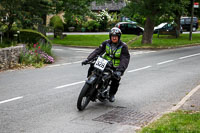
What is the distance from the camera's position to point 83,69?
14.6m

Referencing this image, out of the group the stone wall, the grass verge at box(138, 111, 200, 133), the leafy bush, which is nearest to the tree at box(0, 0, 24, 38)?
the stone wall

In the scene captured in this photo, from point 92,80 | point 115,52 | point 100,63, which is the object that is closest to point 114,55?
point 115,52

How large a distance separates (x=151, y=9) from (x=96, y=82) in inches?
748

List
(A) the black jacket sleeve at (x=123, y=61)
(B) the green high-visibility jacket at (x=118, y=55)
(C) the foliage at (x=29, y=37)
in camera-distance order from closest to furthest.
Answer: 1. (A) the black jacket sleeve at (x=123, y=61)
2. (B) the green high-visibility jacket at (x=118, y=55)
3. (C) the foliage at (x=29, y=37)

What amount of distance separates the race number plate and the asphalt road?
0.94 metres

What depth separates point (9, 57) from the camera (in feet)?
48.0

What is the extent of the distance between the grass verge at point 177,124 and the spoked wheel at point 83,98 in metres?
1.66

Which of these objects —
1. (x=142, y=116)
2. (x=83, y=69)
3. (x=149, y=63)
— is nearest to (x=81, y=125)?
(x=142, y=116)

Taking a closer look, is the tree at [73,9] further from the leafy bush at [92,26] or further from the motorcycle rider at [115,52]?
the leafy bush at [92,26]

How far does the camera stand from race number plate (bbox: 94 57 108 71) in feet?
25.2

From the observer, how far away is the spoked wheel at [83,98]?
740 cm

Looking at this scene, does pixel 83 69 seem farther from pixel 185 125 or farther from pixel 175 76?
pixel 185 125

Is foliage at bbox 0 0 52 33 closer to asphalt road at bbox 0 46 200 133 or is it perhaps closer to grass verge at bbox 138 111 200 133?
asphalt road at bbox 0 46 200 133

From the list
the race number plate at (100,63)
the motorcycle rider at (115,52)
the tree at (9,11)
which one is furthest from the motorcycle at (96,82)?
the tree at (9,11)
